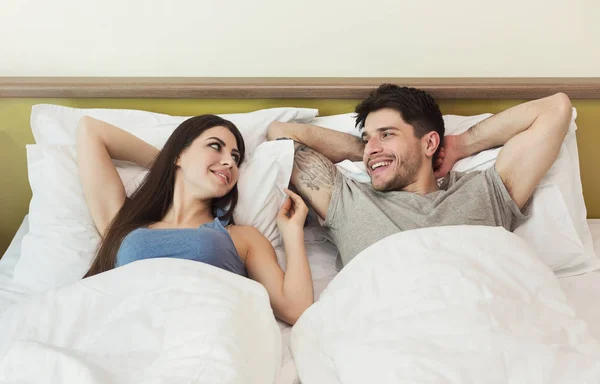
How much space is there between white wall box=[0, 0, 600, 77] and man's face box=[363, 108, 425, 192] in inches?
12.7

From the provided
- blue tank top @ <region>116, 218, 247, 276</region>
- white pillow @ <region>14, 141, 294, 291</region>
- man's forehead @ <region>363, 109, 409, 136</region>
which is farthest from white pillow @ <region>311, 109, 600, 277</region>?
blue tank top @ <region>116, 218, 247, 276</region>

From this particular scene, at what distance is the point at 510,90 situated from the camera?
1.74m

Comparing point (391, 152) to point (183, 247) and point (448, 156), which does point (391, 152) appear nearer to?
point (448, 156)

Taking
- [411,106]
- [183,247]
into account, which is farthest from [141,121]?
[411,106]

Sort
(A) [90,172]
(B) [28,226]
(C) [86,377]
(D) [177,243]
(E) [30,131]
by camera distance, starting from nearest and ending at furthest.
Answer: (C) [86,377] → (D) [177,243] → (A) [90,172] → (B) [28,226] → (E) [30,131]

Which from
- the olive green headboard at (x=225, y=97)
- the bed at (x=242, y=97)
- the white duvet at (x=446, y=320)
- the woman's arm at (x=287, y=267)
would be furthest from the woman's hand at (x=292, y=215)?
the olive green headboard at (x=225, y=97)

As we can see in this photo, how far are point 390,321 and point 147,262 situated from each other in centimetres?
55

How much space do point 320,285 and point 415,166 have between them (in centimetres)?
45

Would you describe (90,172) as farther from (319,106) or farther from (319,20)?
(319,20)

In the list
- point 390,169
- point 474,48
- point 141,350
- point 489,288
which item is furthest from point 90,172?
point 474,48

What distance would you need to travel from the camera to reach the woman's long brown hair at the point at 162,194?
1.43m

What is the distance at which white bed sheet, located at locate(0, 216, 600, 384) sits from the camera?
47.5 inches

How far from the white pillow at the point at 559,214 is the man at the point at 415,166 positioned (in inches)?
1.7

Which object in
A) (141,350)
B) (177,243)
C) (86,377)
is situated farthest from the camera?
(177,243)
